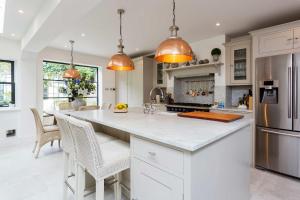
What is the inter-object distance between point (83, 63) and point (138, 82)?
1.86 meters

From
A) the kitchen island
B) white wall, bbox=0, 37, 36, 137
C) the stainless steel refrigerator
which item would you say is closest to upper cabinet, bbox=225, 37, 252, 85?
the stainless steel refrigerator

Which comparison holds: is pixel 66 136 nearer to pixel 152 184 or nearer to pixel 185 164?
pixel 152 184

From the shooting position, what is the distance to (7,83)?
427 centimetres

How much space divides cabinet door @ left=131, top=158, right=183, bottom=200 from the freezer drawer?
2.35 metres

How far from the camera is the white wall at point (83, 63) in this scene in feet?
15.1

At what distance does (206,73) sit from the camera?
13.2 ft

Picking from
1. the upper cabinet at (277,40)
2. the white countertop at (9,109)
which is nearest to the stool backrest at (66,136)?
the upper cabinet at (277,40)

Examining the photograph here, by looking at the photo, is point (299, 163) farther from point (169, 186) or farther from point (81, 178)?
point (81, 178)

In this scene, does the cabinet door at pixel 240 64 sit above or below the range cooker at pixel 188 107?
above

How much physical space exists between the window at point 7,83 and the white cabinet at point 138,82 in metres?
3.04

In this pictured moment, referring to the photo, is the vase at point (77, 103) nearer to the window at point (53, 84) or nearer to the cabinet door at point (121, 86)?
the window at point (53, 84)

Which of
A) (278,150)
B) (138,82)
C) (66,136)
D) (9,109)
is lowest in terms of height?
(278,150)

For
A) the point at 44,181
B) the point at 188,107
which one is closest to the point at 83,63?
the point at 188,107

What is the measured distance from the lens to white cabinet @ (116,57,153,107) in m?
5.22
